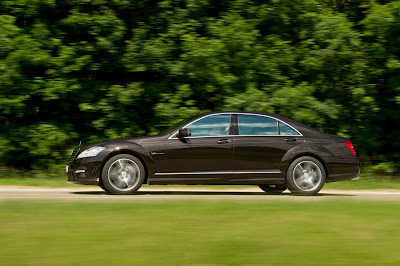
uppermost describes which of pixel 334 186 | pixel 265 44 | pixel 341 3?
pixel 341 3

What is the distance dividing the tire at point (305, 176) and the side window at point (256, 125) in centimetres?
75

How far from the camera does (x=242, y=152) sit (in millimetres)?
11164

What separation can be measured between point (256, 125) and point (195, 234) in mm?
5429

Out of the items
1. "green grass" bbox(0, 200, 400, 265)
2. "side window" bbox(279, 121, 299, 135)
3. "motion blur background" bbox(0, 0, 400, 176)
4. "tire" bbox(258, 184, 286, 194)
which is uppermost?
"motion blur background" bbox(0, 0, 400, 176)

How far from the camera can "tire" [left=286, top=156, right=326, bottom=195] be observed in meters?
11.2

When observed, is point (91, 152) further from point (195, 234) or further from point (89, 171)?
point (195, 234)

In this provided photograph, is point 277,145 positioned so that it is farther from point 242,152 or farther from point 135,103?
point 135,103

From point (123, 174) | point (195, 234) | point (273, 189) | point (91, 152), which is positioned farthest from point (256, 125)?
point (195, 234)

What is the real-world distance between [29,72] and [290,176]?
8090 mm

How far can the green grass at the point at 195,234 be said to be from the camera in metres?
5.28

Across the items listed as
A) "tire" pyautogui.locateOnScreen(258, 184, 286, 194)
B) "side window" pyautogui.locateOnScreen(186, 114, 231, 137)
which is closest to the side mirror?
"side window" pyautogui.locateOnScreen(186, 114, 231, 137)

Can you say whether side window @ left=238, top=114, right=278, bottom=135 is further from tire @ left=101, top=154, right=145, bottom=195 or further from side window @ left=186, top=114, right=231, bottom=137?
tire @ left=101, top=154, right=145, bottom=195

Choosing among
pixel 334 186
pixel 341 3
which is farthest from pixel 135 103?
pixel 341 3

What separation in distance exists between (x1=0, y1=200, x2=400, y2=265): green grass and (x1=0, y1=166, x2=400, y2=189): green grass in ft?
17.0
